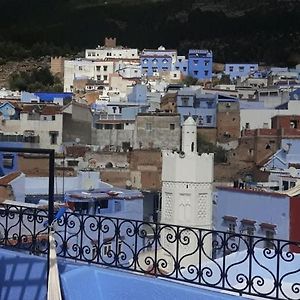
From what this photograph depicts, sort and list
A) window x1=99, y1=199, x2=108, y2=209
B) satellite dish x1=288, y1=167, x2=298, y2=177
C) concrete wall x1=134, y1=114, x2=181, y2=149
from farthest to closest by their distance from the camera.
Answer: concrete wall x1=134, y1=114, x2=181, y2=149
satellite dish x1=288, y1=167, x2=298, y2=177
window x1=99, y1=199, x2=108, y2=209

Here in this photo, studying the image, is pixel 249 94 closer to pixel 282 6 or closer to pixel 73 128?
pixel 73 128

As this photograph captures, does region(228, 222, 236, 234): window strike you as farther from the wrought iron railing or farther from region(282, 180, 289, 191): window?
the wrought iron railing

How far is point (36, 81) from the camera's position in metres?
45.8

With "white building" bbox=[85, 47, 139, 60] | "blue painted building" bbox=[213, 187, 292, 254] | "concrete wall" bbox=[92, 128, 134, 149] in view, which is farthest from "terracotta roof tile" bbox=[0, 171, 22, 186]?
"white building" bbox=[85, 47, 139, 60]

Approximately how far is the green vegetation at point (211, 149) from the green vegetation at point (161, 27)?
25381 millimetres

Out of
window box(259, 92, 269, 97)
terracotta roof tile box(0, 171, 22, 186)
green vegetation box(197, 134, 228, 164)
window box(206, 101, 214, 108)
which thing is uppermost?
window box(259, 92, 269, 97)

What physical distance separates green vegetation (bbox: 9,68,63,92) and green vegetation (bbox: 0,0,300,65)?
9.53 metres

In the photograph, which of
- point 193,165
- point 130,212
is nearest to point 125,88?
point 193,165

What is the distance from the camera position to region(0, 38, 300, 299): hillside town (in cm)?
357

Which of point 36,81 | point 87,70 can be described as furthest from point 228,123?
point 36,81

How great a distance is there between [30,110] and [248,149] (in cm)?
864

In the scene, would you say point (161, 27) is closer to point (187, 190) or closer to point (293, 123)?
point (293, 123)

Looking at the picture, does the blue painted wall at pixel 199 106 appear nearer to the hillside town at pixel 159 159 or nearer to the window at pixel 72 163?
the hillside town at pixel 159 159

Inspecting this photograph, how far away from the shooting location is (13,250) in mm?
3174
